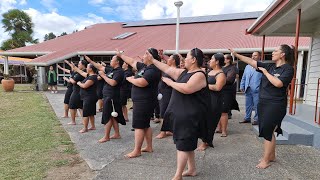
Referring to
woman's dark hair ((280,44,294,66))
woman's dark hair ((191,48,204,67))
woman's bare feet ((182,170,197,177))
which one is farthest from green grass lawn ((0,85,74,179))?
woman's dark hair ((280,44,294,66))

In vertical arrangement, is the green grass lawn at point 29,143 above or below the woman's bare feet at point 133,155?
below

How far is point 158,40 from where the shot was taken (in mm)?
17875

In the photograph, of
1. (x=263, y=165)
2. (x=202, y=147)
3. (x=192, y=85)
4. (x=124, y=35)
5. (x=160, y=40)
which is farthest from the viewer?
(x=124, y=35)

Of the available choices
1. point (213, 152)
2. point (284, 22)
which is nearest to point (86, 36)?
point (284, 22)

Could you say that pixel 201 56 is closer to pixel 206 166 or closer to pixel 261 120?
pixel 261 120

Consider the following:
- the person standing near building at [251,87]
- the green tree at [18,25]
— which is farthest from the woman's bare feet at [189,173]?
the green tree at [18,25]

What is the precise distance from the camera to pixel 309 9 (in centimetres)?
563

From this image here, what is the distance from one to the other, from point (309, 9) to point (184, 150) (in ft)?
14.8

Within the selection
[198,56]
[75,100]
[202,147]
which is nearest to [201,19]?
[75,100]

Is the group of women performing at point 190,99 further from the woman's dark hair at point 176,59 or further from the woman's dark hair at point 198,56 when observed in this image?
the woman's dark hair at point 176,59

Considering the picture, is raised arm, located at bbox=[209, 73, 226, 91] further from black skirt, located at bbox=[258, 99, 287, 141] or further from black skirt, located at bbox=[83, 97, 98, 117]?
black skirt, located at bbox=[83, 97, 98, 117]

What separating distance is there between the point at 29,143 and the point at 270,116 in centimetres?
415

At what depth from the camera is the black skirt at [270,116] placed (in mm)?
3516

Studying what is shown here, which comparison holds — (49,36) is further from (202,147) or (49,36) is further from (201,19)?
(202,147)
